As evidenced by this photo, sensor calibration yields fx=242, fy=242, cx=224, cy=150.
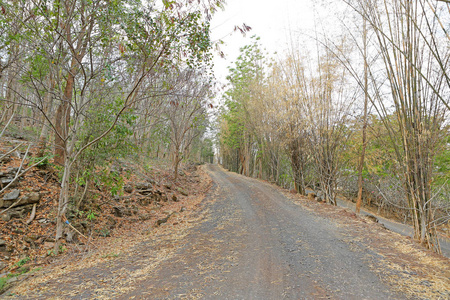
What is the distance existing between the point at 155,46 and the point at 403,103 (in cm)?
433

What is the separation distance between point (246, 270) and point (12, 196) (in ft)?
17.9

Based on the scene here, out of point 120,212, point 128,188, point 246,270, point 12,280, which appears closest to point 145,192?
point 128,188

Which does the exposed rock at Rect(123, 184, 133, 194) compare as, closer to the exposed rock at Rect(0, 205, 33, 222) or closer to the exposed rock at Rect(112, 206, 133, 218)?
the exposed rock at Rect(112, 206, 133, 218)

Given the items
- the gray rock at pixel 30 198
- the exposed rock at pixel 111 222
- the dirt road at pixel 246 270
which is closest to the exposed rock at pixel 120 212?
the exposed rock at pixel 111 222

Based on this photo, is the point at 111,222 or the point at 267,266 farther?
the point at 111,222

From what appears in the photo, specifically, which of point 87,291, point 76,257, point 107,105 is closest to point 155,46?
point 107,105

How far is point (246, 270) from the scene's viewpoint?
352 centimetres

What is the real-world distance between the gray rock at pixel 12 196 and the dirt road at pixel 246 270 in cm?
292

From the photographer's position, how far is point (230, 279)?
3283 mm

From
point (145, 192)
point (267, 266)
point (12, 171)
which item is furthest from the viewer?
point (145, 192)

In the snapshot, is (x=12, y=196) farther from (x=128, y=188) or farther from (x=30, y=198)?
(x=128, y=188)

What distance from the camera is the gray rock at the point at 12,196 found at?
534 centimetres

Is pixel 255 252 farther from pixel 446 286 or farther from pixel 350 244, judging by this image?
pixel 446 286

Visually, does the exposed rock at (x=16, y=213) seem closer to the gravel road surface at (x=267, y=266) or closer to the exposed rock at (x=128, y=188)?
the exposed rock at (x=128, y=188)
